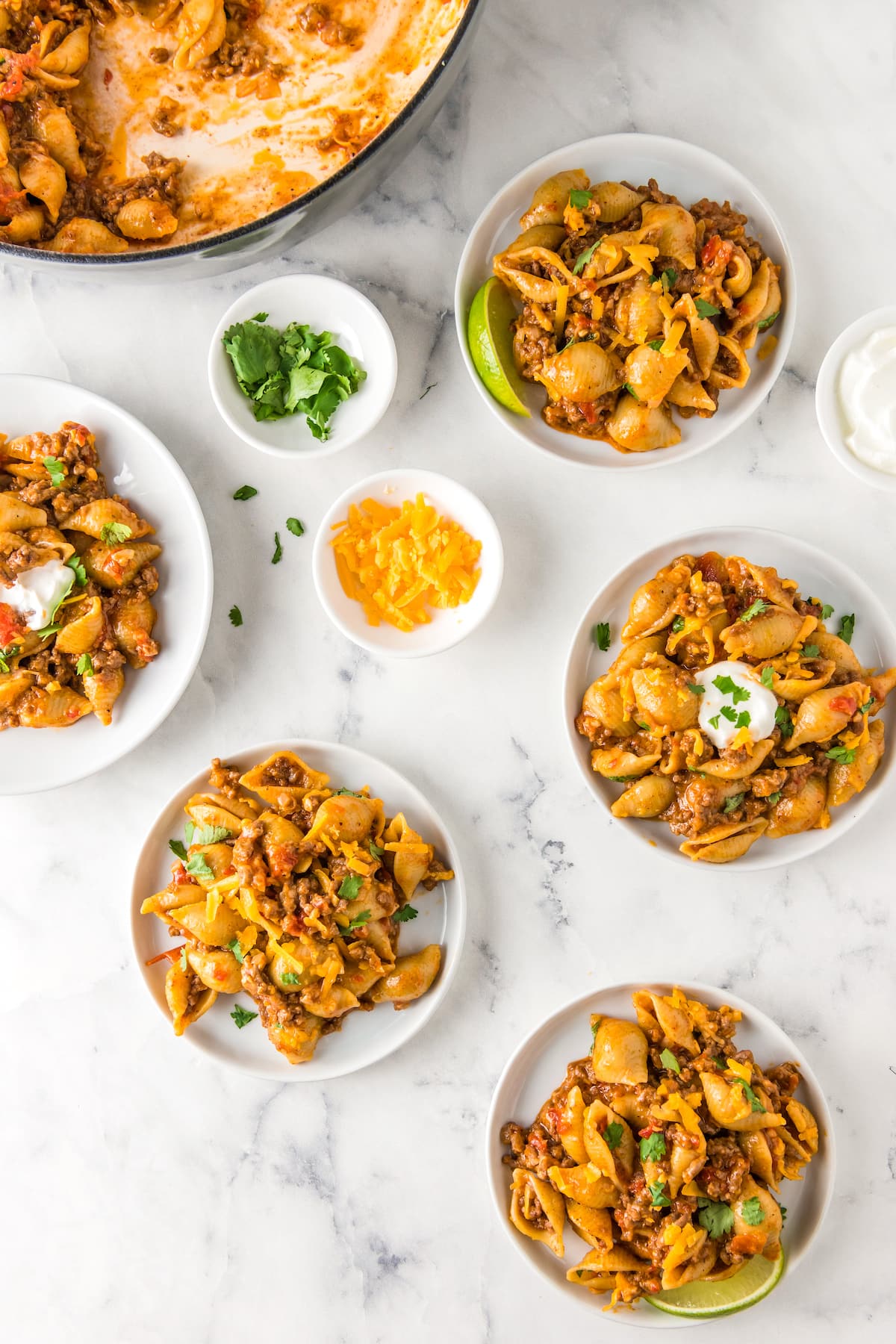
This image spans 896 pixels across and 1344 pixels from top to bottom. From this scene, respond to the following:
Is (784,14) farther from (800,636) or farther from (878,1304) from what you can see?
(878,1304)

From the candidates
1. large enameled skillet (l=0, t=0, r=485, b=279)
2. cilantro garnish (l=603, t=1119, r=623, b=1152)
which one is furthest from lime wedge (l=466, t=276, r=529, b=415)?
cilantro garnish (l=603, t=1119, r=623, b=1152)

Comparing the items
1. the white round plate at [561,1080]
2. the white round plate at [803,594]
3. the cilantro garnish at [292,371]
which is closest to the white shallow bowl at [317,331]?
the cilantro garnish at [292,371]

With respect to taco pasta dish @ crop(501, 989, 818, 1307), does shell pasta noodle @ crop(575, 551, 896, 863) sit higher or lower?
higher

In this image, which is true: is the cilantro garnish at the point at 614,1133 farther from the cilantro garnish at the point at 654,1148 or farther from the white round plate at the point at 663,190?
the white round plate at the point at 663,190

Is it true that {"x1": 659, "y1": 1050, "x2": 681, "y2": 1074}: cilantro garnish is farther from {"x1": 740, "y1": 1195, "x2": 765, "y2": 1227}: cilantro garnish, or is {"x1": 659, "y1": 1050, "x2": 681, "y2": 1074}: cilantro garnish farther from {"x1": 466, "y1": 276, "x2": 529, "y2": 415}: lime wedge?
{"x1": 466, "y1": 276, "x2": 529, "y2": 415}: lime wedge

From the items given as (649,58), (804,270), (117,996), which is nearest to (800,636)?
(804,270)

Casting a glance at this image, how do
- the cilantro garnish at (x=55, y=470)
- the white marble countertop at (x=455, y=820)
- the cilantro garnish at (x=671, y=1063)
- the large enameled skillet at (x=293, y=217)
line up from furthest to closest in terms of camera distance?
the white marble countertop at (x=455, y=820) < the cilantro garnish at (x=55, y=470) < the cilantro garnish at (x=671, y=1063) < the large enameled skillet at (x=293, y=217)
